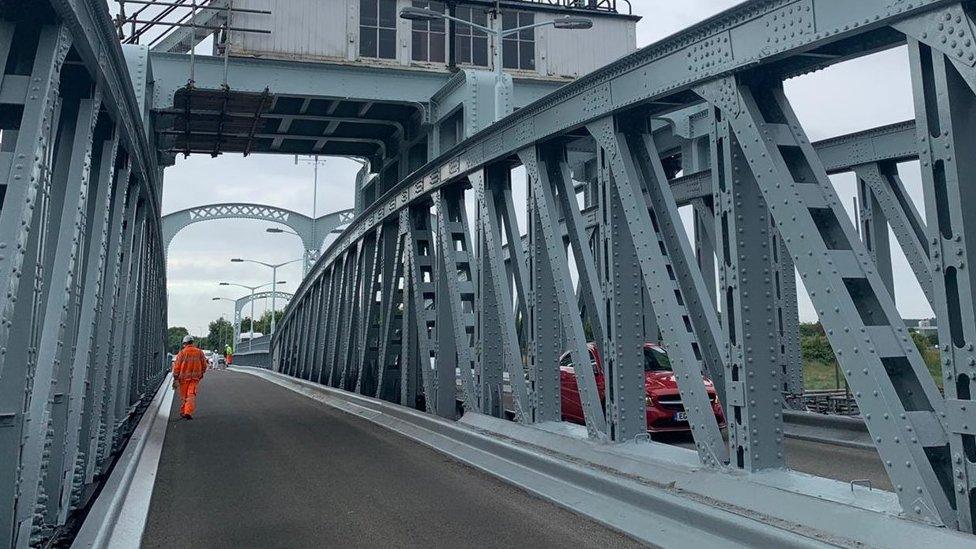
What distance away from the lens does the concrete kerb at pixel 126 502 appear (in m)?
5.40

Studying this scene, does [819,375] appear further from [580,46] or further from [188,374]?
[188,374]

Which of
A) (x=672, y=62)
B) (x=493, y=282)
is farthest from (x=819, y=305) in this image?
(x=493, y=282)

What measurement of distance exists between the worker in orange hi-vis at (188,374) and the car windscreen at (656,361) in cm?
810

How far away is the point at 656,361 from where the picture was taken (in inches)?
492

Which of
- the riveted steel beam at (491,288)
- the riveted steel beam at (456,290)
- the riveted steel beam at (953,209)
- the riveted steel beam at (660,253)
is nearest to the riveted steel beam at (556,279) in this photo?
the riveted steel beam at (491,288)

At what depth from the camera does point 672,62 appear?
6.59 m

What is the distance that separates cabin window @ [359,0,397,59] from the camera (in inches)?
781

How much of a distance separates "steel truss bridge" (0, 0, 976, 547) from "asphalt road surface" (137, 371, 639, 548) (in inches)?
28.7

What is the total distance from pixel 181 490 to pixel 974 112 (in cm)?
727

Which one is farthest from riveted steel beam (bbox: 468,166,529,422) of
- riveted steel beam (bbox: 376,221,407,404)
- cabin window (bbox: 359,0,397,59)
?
cabin window (bbox: 359,0,397,59)

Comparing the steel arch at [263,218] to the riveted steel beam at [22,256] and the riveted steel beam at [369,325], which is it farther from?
the riveted steel beam at [22,256]

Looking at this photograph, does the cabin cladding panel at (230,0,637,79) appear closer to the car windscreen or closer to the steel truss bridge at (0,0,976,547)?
the steel truss bridge at (0,0,976,547)

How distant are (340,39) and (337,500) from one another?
15.0 m

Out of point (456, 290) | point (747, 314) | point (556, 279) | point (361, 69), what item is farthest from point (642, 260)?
point (361, 69)
